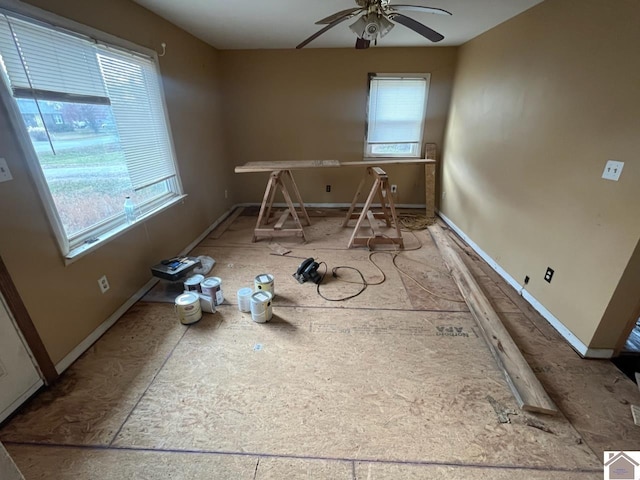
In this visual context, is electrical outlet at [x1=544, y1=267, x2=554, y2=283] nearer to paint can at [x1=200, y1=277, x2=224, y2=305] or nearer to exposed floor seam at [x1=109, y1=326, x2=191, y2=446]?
paint can at [x1=200, y1=277, x2=224, y2=305]

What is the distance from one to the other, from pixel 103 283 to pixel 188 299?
0.60 metres

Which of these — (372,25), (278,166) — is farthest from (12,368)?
(372,25)

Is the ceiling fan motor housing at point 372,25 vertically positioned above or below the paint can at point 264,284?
above

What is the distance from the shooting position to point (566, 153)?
201cm

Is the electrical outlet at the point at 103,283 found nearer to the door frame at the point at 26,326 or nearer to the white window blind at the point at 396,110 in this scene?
the door frame at the point at 26,326

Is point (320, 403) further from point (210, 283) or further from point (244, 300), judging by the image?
point (210, 283)

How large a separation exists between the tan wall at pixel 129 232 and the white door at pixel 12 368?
104 millimetres

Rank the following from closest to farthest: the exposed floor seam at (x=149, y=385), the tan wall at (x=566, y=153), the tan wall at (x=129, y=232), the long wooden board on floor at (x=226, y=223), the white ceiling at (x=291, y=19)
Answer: the exposed floor seam at (x=149, y=385) < the tan wall at (x=129, y=232) < the tan wall at (x=566, y=153) < the white ceiling at (x=291, y=19) < the long wooden board on floor at (x=226, y=223)

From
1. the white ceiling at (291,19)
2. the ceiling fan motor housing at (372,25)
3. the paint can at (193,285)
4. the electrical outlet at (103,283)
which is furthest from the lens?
the white ceiling at (291,19)

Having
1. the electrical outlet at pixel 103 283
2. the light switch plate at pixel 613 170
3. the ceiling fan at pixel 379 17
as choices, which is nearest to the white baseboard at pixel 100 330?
the electrical outlet at pixel 103 283

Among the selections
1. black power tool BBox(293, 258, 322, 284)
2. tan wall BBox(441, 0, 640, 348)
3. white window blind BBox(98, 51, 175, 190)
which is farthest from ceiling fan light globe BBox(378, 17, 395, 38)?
white window blind BBox(98, 51, 175, 190)

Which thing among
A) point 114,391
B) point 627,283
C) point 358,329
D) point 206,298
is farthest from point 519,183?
point 114,391

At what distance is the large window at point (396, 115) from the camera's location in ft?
13.7

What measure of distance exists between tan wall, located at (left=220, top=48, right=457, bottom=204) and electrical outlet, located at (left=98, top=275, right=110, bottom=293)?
3.04 metres
